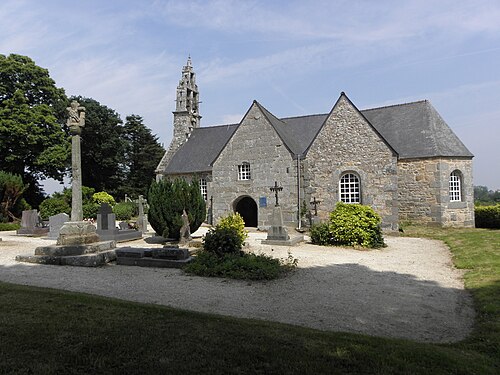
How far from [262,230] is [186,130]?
1294cm

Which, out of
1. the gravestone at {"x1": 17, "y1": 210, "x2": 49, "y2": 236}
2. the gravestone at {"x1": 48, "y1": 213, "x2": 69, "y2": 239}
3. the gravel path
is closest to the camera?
the gravel path

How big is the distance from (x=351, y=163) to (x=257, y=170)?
17.6ft

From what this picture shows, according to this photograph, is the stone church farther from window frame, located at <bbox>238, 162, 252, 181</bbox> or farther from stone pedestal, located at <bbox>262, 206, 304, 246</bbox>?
stone pedestal, located at <bbox>262, 206, 304, 246</bbox>

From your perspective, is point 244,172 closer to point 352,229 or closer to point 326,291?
point 352,229

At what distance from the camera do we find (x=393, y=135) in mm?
20281

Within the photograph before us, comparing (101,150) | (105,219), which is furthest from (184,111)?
(101,150)

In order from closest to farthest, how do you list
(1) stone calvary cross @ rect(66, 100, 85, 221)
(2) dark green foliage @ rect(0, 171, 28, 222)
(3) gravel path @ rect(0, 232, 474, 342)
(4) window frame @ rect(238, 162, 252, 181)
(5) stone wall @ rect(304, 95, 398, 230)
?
1. (3) gravel path @ rect(0, 232, 474, 342)
2. (1) stone calvary cross @ rect(66, 100, 85, 221)
3. (5) stone wall @ rect(304, 95, 398, 230)
4. (4) window frame @ rect(238, 162, 252, 181)
5. (2) dark green foliage @ rect(0, 171, 28, 222)

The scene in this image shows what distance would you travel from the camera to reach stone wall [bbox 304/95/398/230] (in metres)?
16.6

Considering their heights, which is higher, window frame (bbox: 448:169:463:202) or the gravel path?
window frame (bbox: 448:169:463:202)

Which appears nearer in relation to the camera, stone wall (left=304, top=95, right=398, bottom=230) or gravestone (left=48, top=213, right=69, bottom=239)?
gravestone (left=48, top=213, right=69, bottom=239)

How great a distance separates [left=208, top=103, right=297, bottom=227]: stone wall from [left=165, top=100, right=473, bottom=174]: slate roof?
0.59m

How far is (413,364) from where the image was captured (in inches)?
126

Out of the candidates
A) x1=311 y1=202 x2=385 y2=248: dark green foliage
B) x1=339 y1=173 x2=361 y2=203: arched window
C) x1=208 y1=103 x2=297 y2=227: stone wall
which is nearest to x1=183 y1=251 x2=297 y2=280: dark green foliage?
x1=311 y1=202 x2=385 y2=248: dark green foliage

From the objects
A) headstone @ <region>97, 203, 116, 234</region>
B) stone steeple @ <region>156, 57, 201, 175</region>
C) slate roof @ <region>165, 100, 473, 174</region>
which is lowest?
headstone @ <region>97, 203, 116, 234</region>
